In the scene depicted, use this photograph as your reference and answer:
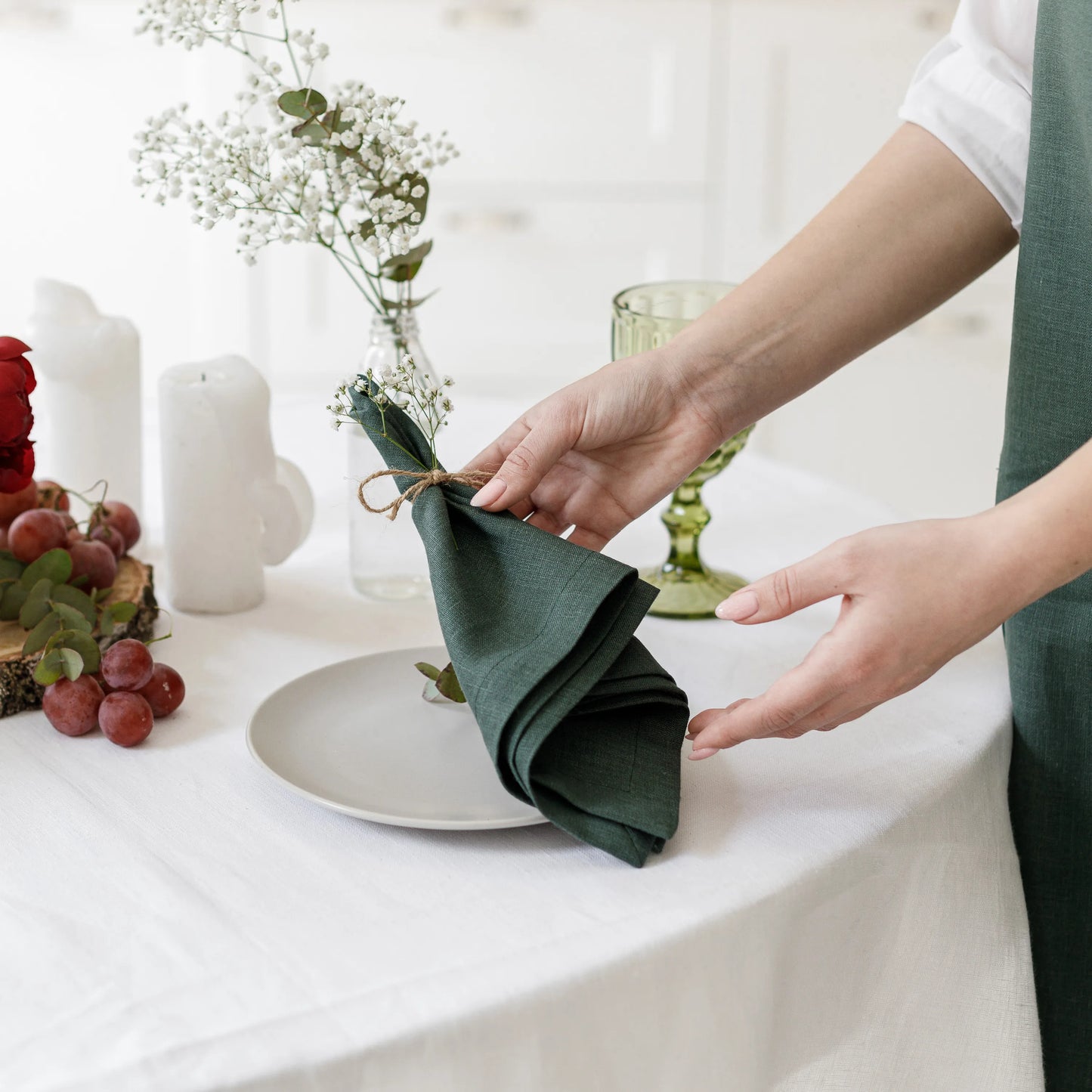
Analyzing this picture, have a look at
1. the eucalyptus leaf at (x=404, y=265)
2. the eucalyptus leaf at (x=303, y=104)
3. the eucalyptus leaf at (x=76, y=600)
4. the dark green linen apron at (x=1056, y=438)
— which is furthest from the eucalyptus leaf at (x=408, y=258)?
the dark green linen apron at (x=1056, y=438)

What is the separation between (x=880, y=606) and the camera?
69cm

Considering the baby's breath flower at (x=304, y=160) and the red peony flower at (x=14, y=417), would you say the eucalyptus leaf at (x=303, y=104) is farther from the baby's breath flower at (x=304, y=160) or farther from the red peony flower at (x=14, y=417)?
the red peony flower at (x=14, y=417)

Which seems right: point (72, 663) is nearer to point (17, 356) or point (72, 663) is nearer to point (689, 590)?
point (17, 356)

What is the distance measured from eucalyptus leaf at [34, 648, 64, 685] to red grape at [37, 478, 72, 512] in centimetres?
19

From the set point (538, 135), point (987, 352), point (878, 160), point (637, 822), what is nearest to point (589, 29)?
point (538, 135)

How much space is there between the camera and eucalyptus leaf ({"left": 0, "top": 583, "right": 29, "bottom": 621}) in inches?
34.0

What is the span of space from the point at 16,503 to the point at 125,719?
0.77ft

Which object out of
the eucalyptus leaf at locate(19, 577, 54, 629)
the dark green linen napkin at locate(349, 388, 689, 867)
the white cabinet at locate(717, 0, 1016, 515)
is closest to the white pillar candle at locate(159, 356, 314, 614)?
the eucalyptus leaf at locate(19, 577, 54, 629)

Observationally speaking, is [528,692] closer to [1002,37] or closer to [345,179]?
[345,179]

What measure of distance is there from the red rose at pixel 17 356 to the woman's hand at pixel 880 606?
0.45 meters

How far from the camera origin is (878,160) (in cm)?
97

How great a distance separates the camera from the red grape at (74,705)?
30.8 inches

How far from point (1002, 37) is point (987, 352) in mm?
1986

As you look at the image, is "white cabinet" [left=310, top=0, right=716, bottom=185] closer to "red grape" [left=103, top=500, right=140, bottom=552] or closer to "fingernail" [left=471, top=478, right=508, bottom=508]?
"red grape" [left=103, top=500, right=140, bottom=552]
